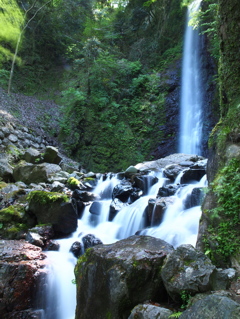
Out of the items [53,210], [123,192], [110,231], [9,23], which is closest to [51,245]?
[53,210]

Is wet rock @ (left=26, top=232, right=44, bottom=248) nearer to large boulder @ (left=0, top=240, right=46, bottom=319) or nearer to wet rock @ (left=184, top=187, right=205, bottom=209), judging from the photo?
large boulder @ (left=0, top=240, right=46, bottom=319)

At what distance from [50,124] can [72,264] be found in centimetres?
1271

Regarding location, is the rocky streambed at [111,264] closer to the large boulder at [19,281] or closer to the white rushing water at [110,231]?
the large boulder at [19,281]

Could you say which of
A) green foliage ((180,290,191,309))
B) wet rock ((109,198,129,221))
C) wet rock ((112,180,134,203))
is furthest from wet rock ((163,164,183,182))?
green foliage ((180,290,191,309))

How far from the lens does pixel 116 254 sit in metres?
2.96

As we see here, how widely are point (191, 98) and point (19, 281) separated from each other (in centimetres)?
1382

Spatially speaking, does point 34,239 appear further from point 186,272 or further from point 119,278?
point 186,272

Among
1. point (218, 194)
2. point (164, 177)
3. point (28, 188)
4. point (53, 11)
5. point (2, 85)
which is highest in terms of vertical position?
point (53, 11)

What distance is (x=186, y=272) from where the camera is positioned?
234 centimetres

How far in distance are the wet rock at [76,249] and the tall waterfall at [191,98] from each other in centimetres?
938

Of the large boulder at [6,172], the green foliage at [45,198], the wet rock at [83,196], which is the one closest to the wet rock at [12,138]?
the large boulder at [6,172]

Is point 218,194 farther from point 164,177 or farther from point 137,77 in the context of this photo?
point 137,77

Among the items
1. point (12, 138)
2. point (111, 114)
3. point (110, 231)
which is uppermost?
point (111, 114)

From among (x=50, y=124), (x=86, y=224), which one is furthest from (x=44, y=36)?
(x=86, y=224)
